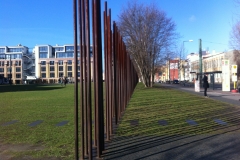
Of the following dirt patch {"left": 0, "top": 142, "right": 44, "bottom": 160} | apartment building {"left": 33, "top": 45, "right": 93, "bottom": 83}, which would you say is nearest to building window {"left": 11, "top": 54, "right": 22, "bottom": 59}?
apartment building {"left": 33, "top": 45, "right": 93, "bottom": 83}

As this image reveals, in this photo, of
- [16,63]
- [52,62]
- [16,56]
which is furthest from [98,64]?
[16,56]

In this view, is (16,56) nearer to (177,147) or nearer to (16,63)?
(16,63)

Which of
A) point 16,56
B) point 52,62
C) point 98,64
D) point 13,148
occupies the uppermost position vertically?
Result: point 16,56

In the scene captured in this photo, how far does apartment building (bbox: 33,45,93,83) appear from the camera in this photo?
102 metres

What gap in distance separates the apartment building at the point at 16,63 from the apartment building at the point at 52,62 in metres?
3.92

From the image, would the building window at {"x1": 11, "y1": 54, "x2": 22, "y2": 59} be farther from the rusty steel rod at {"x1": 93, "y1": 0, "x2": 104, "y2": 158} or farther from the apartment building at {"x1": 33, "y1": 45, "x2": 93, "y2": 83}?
the rusty steel rod at {"x1": 93, "y1": 0, "x2": 104, "y2": 158}

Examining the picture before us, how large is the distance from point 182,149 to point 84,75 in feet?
8.58

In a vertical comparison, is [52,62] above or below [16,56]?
below

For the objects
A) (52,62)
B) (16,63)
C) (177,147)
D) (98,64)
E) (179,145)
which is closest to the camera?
(98,64)

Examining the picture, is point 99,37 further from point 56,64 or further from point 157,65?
point 56,64

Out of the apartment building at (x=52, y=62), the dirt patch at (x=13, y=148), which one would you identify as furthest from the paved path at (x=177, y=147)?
the apartment building at (x=52, y=62)

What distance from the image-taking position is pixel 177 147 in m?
6.15

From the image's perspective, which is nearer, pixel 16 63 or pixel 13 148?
pixel 13 148

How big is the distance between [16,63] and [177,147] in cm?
11199
